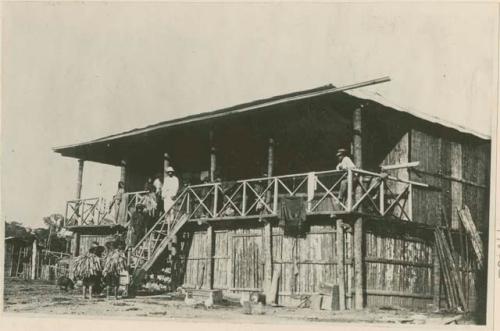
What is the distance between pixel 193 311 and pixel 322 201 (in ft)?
13.7

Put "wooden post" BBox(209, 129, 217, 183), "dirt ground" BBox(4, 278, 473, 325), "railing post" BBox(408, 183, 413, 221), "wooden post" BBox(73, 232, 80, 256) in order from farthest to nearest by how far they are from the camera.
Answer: "wooden post" BBox(73, 232, 80, 256)
"wooden post" BBox(209, 129, 217, 183)
"railing post" BBox(408, 183, 413, 221)
"dirt ground" BBox(4, 278, 473, 325)

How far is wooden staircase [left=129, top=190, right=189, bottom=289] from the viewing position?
56.9ft

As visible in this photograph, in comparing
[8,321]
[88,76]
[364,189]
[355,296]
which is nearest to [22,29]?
[88,76]

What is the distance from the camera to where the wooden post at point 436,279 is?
15.9m

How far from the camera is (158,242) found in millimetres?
18703

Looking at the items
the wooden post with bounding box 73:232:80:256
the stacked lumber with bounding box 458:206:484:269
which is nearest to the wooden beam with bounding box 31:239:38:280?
the wooden post with bounding box 73:232:80:256

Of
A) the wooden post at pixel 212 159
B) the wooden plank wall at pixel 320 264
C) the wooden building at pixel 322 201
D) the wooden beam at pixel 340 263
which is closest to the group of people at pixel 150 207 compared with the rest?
the wooden building at pixel 322 201

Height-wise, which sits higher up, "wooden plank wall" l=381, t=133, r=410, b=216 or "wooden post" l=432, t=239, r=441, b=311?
"wooden plank wall" l=381, t=133, r=410, b=216

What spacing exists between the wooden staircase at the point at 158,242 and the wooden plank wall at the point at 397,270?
5.24 metres

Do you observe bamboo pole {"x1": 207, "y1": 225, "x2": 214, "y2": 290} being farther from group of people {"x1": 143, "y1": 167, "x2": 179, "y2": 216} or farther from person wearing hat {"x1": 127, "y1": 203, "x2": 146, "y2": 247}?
person wearing hat {"x1": 127, "y1": 203, "x2": 146, "y2": 247}

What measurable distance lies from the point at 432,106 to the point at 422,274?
410 centimetres

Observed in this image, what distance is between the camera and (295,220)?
15031mm

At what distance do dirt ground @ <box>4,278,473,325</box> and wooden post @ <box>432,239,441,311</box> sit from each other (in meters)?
1.66

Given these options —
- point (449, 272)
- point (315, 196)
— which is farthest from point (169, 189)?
point (449, 272)
